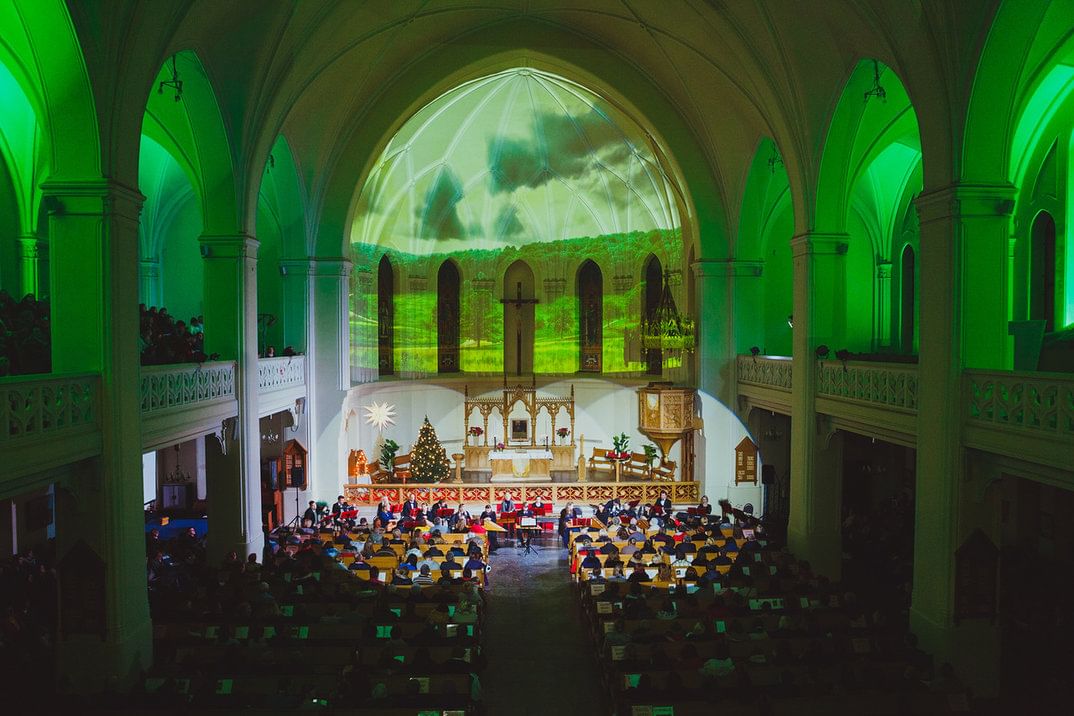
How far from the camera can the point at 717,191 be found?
901 inches

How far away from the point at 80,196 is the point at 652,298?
21.1 meters

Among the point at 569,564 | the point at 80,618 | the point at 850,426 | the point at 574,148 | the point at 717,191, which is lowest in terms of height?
the point at 569,564

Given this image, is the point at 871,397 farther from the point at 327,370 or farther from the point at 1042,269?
the point at 327,370

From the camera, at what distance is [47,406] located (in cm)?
973

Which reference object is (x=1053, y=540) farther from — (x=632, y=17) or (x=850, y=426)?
(x=632, y=17)

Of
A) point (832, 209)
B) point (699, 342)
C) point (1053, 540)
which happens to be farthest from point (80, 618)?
point (1053, 540)

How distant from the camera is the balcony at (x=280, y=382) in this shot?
60.9 ft

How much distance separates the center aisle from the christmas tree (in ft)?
18.1

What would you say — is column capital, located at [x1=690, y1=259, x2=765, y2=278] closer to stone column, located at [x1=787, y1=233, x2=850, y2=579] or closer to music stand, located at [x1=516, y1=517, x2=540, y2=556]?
stone column, located at [x1=787, y1=233, x2=850, y2=579]

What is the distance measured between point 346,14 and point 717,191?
1129cm

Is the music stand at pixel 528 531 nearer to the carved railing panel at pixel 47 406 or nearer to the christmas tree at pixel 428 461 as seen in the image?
the christmas tree at pixel 428 461

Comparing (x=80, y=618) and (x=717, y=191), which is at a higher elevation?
(x=717, y=191)

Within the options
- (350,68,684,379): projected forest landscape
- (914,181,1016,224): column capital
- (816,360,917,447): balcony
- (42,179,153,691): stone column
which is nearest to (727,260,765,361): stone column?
(350,68,684,379): projected forest landscape

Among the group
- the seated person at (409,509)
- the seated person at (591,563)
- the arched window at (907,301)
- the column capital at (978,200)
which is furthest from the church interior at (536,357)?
the seated person at (409,509)
